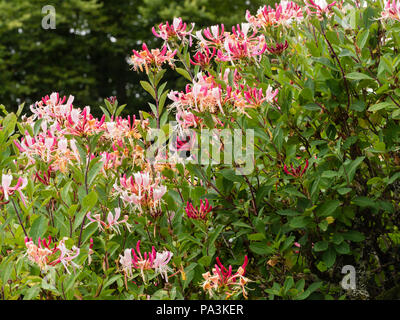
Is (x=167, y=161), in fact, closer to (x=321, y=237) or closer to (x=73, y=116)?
(x=73, y=116)

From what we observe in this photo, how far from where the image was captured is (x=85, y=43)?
58.2ft

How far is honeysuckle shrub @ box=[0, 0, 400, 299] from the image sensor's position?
1.58 metres

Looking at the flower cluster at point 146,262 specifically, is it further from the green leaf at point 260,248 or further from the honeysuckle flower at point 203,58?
the honeysuckle flower at point 203,58

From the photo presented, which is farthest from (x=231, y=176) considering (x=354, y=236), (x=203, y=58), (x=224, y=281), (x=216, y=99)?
(x=203, y=58)

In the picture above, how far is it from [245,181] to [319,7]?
65cm

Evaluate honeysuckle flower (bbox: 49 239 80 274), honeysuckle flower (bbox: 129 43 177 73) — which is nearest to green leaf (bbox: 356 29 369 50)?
honeysuckle flower (bbox: 129 43 177 73)

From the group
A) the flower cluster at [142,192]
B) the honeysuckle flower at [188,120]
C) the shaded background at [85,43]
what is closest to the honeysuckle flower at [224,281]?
the flower cluster at [142,192]

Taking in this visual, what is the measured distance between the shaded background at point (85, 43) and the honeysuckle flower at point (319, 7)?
45.0 ft

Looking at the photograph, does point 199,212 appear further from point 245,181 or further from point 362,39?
point 362,39

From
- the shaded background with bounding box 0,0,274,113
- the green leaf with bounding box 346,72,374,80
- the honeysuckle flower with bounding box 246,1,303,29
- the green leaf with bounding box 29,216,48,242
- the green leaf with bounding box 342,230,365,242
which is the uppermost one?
the shaded background with bounding box 0,0,274,113

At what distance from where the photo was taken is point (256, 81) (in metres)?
1.88

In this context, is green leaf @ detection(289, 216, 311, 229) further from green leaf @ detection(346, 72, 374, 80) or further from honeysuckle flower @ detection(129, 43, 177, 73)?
honeysuckle flower @ detection(129, 43, 177, 73)

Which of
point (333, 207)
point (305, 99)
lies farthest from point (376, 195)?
point (305, 99)

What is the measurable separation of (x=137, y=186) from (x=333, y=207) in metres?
0.60
